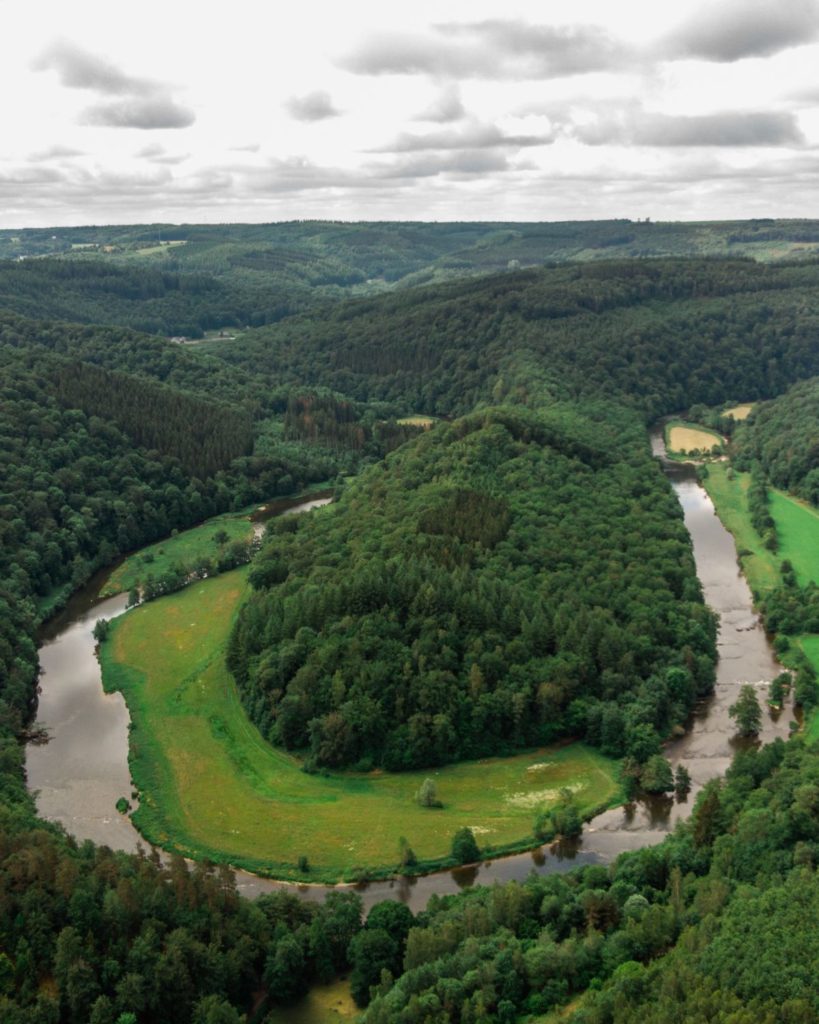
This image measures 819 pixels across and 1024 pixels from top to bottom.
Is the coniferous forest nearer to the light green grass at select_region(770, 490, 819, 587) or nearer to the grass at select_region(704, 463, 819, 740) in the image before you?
the light green grass at select_region(770, 490, 819, 587)

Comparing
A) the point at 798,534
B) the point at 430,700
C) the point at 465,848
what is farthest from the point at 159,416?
the point at 465,848

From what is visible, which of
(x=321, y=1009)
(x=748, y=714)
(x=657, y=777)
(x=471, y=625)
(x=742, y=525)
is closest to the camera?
(x=321, y=1009)

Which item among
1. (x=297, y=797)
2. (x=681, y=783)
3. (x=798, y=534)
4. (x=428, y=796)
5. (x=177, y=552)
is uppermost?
(x=177, y=552)

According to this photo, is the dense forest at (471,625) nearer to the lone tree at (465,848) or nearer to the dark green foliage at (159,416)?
the lone tree at (465,848)

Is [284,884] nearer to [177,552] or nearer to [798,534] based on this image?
[177,552]

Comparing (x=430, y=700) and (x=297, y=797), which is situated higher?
(x=430, y=700)

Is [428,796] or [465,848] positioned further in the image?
[428,796]

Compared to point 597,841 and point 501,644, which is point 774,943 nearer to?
point 597,841
